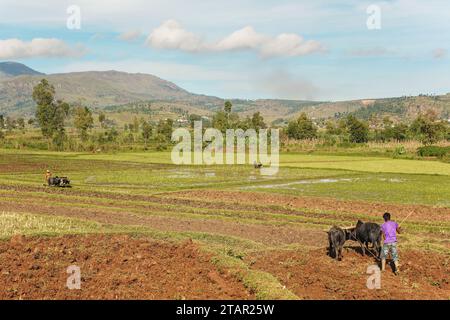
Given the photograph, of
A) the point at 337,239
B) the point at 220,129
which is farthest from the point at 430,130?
the point at 337,239

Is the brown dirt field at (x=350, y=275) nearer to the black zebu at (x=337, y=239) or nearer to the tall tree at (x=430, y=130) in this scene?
the black zebu at (x=337, y=239)

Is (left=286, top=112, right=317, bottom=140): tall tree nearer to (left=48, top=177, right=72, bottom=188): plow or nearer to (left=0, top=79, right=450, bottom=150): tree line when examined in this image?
(left=0, top=79, right=450, bottom=150): tree line

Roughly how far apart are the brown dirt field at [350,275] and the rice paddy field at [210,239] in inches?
2.0

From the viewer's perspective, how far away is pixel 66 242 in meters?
20.9

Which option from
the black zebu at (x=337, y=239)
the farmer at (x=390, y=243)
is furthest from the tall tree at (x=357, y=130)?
the farmer at (x=390, y=243)

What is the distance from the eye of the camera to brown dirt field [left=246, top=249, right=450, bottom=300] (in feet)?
49.0

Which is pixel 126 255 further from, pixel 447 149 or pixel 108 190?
pixel 447 149

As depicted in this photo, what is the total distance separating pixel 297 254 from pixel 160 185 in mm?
29935

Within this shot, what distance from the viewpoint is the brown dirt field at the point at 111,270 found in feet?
46.8

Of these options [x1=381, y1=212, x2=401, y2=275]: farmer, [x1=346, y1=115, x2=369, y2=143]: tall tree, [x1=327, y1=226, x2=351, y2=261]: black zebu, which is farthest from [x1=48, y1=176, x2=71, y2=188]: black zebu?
[x1=346, y1=115, x2=369, y2=143]: tall tree

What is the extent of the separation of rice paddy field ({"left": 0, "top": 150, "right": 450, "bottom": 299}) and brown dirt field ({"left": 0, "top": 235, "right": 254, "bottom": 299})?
5cm
